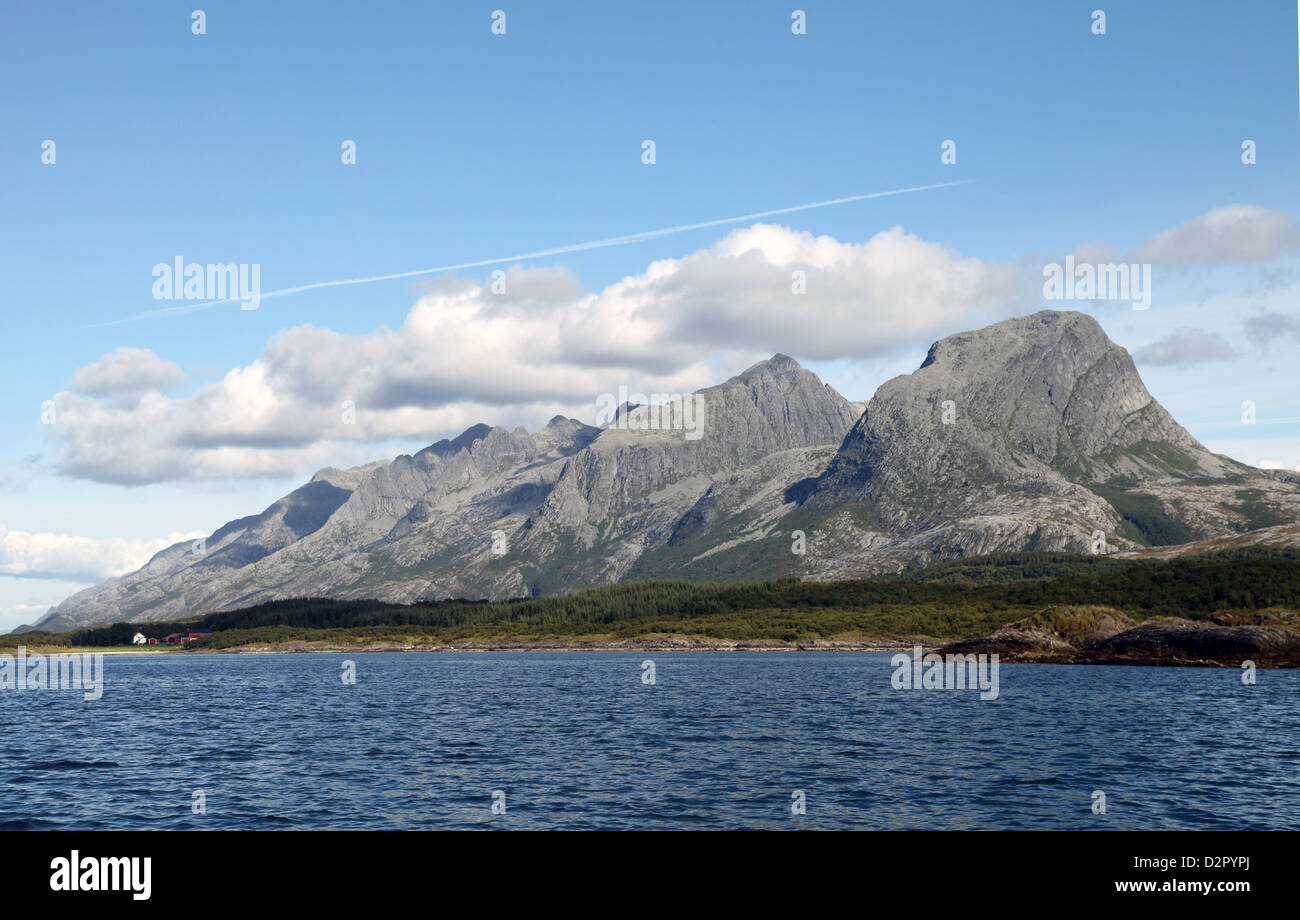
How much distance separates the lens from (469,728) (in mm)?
89812

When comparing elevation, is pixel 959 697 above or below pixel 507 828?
below

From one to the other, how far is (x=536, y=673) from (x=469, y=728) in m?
104

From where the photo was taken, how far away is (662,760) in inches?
2657

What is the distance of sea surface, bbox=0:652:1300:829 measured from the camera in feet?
162

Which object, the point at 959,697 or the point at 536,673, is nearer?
the point at 959,697

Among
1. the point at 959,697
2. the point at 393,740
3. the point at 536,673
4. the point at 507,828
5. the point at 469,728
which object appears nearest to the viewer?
the point at 507,828

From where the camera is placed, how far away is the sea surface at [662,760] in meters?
49.5
